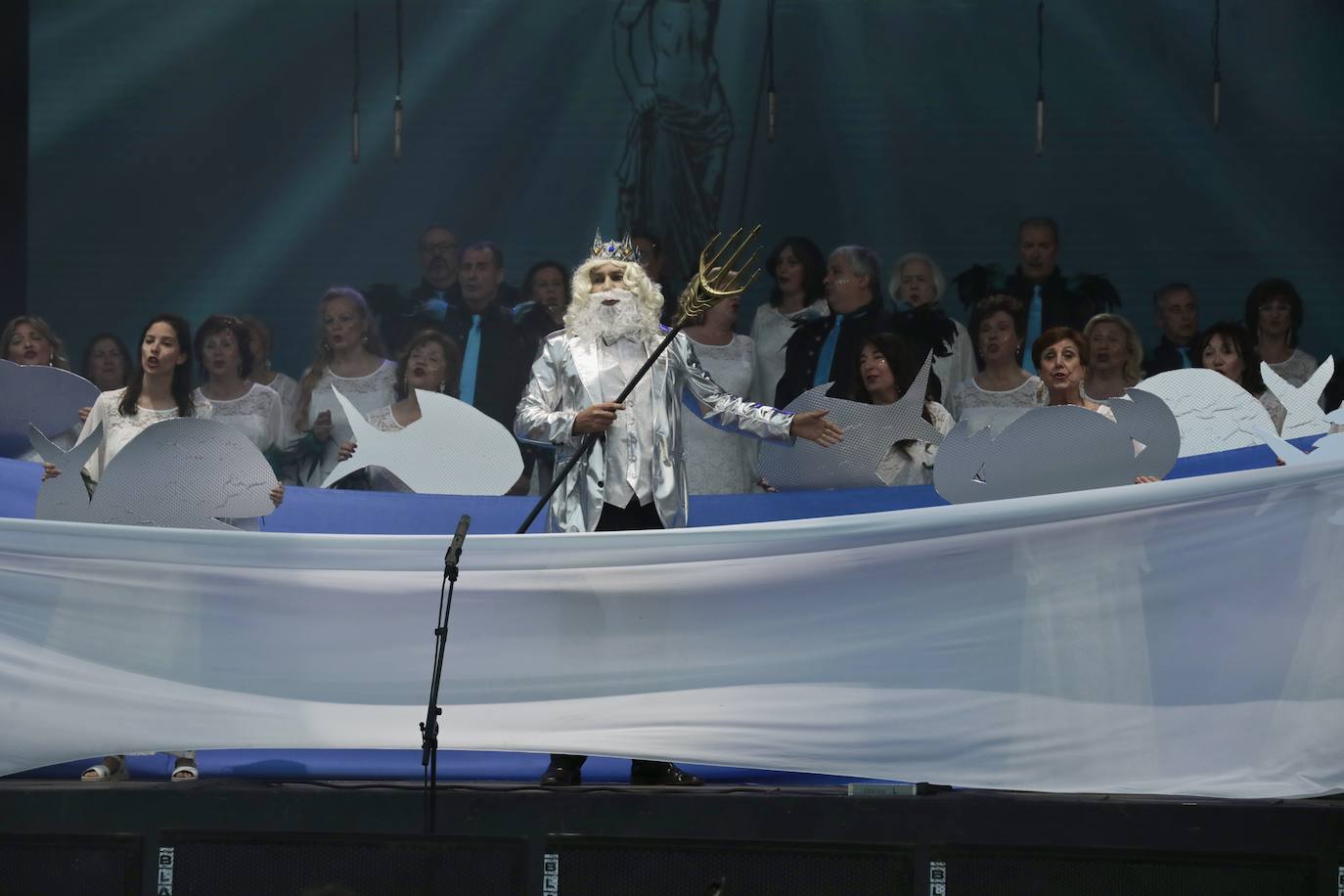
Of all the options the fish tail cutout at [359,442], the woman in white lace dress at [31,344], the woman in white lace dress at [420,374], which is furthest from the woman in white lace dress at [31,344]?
the fish tail cutout at [359,442]

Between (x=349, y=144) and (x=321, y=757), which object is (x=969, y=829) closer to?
(x=321, y=757)

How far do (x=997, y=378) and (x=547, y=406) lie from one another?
2.03 m

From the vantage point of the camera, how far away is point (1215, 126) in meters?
7.32

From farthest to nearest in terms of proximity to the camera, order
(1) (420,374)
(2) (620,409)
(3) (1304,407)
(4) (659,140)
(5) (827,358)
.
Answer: (4) (659,140) < (1) (420,374) < (5) (827,358) < (3) (1304,407) < (2) (620,409)

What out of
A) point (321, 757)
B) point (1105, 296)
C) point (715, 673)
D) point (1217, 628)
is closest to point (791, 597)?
point (715, 673)

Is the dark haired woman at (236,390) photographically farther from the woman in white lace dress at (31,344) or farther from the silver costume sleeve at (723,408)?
the silver costume sleeve at (723,408)

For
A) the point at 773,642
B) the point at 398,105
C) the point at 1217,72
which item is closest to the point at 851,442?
the point at 773,642

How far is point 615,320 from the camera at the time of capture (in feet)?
15.9

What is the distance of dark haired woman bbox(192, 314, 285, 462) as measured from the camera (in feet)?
20.2

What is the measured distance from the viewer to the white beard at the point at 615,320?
4840 mm

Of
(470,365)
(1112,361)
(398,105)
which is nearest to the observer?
(1112,361)

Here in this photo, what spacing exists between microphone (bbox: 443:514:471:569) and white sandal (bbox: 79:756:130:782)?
3.88 ft

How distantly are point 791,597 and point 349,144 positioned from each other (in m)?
4.48

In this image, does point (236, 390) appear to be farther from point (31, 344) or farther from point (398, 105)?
point (398, 105)
